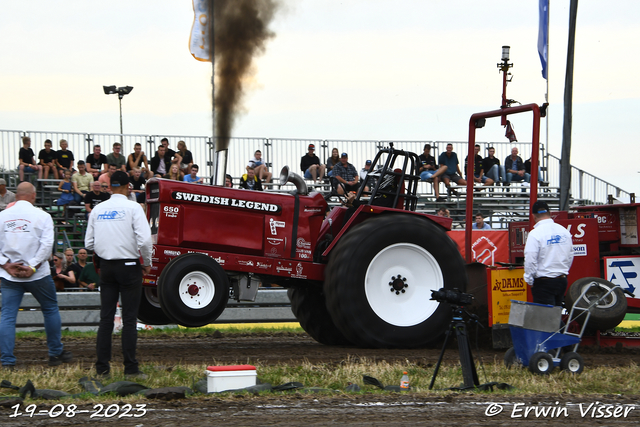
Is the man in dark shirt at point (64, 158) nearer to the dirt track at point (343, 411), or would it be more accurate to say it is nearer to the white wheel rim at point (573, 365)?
the dirt track at point (343, 411)

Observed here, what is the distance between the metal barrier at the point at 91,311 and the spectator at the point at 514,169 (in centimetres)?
975

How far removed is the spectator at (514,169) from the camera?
20.4 meters

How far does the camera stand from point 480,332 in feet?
32.6

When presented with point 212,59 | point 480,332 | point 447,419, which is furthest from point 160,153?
point 447,419

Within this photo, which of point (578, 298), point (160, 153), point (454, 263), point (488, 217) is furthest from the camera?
point (488, 217)

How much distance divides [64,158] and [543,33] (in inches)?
448

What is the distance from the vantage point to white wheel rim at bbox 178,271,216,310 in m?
8.48

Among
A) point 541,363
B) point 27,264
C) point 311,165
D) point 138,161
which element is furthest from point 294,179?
point 311,165

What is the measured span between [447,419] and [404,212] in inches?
172

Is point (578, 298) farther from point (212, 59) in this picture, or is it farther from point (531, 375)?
point (212, 59)

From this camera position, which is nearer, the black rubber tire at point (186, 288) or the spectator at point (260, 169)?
the black rubber tire at point (186, 288)

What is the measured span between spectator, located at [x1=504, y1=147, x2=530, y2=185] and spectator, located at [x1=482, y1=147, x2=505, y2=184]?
151mm

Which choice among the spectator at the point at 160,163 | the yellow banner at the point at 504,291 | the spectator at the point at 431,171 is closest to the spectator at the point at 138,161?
the spectator at the point at 160,163

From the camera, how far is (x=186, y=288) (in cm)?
851
